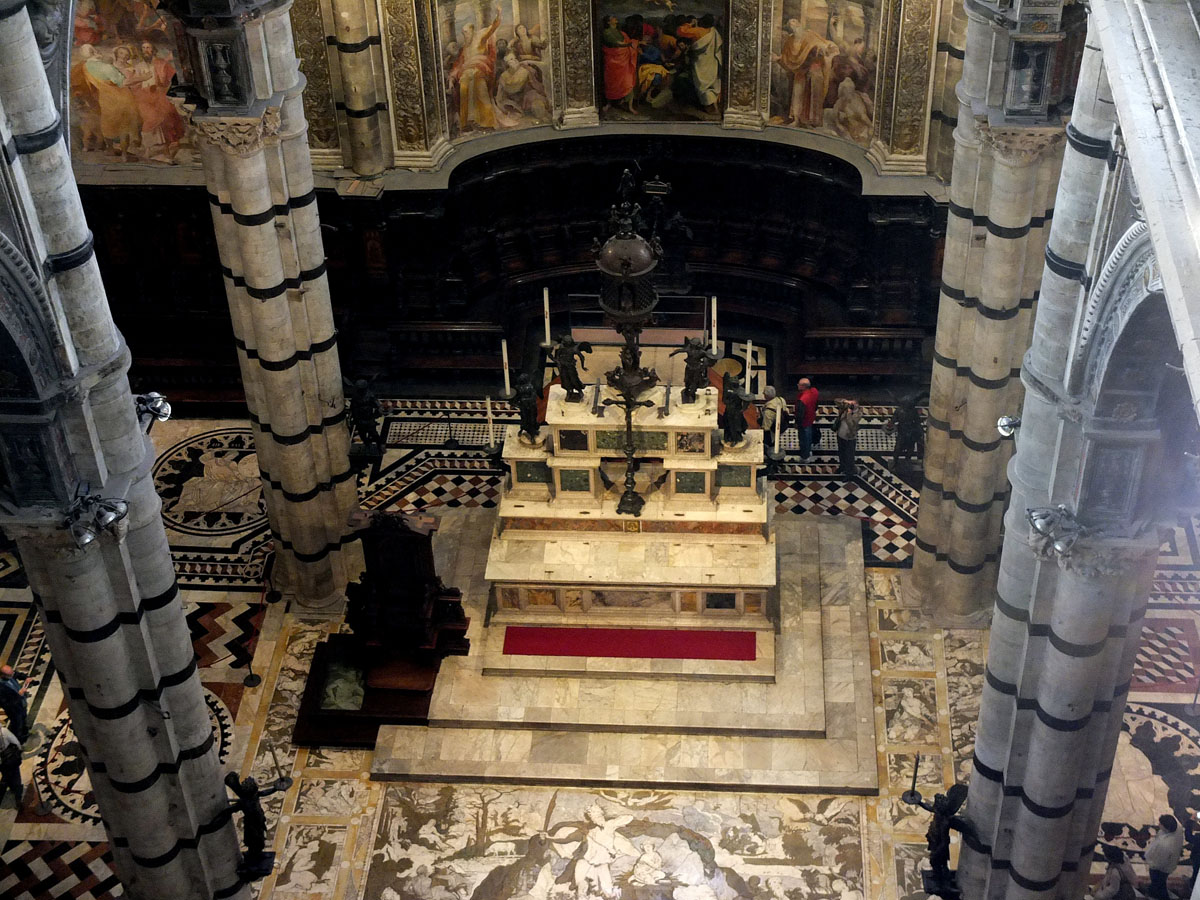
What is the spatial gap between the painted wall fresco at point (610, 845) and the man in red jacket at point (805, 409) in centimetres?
489

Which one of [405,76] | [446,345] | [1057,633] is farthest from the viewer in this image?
[446,345]

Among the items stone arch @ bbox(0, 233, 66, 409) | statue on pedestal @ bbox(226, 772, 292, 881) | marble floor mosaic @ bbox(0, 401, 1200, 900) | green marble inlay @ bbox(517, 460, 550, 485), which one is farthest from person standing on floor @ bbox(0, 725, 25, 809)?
stone arch @ bbox(0, 233, 66, 409)

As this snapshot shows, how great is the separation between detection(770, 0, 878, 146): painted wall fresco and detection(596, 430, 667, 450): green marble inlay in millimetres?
5559

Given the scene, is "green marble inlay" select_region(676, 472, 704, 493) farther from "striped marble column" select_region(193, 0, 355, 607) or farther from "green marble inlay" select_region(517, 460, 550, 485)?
"striped marble column" select_region(193, 0, 355, 607)

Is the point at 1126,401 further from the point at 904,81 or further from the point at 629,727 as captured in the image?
the point at 904,81

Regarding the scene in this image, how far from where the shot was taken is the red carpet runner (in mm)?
15195

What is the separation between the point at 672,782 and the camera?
1416 cm

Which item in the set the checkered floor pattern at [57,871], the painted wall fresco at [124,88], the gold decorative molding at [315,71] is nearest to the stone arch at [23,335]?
the checkered floor pattern at [57,871]

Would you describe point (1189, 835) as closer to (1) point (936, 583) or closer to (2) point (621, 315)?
(1) point (936, 583)

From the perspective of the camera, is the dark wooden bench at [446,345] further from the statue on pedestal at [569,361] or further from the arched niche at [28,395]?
the arched niche at [28,395]

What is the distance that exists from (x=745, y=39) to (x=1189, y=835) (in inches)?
389

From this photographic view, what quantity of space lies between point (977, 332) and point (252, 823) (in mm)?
7059

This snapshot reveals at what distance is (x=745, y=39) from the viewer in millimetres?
18844

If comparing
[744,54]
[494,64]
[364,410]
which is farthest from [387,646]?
[744,54]
